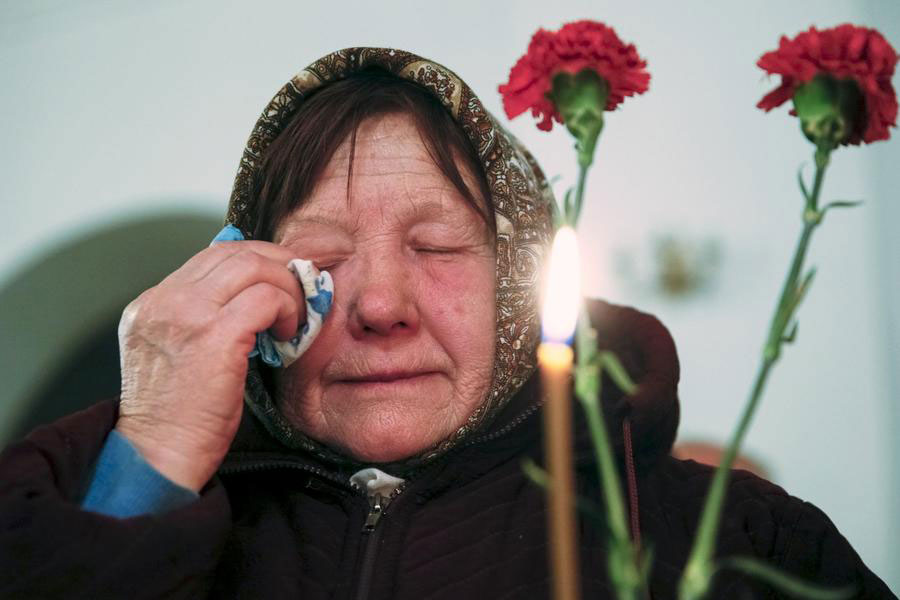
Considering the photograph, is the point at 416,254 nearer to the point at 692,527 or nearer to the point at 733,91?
the point at 692,527

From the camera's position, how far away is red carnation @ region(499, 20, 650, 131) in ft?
2.04

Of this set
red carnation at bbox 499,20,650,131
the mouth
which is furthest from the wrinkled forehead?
red carnation at bbox 499,20,650,131

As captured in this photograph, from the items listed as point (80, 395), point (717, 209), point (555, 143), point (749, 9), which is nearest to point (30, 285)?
point (80, 395)

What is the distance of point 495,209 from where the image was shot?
1477 millimetres

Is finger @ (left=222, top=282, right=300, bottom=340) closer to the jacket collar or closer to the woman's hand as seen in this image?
the woman's hand

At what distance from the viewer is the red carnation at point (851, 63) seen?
61cm

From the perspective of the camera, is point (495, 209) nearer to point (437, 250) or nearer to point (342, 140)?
point (437, 250)

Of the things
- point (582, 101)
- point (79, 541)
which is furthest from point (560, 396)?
point (79, 541)

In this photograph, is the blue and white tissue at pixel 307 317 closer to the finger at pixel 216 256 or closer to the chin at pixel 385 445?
the finger at pixel 216 256

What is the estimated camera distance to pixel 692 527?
4.09ft

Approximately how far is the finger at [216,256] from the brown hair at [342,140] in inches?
6.6

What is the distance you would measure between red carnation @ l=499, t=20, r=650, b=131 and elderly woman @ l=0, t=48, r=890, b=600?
66 cm

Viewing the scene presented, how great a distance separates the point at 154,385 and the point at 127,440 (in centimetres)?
7

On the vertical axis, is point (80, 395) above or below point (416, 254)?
below
